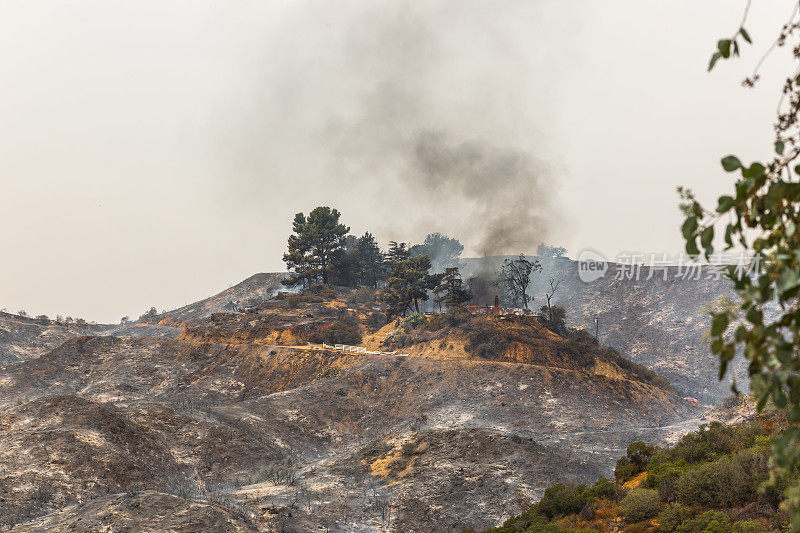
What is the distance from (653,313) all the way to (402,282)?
3620 centimetres

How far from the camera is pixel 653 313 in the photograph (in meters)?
69.4

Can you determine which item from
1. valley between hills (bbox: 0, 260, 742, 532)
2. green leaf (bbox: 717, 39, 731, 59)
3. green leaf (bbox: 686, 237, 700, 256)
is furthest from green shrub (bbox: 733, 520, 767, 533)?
green leaf (bbox: 717, 39, 731, 59)

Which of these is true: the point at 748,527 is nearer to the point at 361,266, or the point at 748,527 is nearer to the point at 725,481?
the point at 725,481

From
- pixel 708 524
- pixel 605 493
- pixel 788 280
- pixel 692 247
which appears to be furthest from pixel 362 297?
pixel 788 280

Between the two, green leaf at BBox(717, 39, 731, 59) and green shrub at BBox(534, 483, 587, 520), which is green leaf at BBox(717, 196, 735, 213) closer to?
green leaf at BBox(717, 39, 731, 59)

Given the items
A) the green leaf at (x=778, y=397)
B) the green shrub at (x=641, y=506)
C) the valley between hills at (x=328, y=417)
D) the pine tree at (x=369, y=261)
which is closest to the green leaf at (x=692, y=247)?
the valley between hills at (x=328, y=417)

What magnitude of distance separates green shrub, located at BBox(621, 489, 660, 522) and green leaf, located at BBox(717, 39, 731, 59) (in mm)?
12175

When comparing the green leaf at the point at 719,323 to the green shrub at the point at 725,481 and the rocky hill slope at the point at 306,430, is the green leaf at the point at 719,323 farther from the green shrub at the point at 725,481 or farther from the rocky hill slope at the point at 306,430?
the rocky hill slope at the point at 306,430

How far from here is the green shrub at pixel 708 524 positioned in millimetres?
9523

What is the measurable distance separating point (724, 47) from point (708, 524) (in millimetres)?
10435

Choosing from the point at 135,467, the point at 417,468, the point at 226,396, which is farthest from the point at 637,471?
the point at 226,396

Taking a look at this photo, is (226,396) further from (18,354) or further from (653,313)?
(653,313)

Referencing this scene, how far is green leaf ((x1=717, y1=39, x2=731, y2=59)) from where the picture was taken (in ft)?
9.05

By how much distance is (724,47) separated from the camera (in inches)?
109
